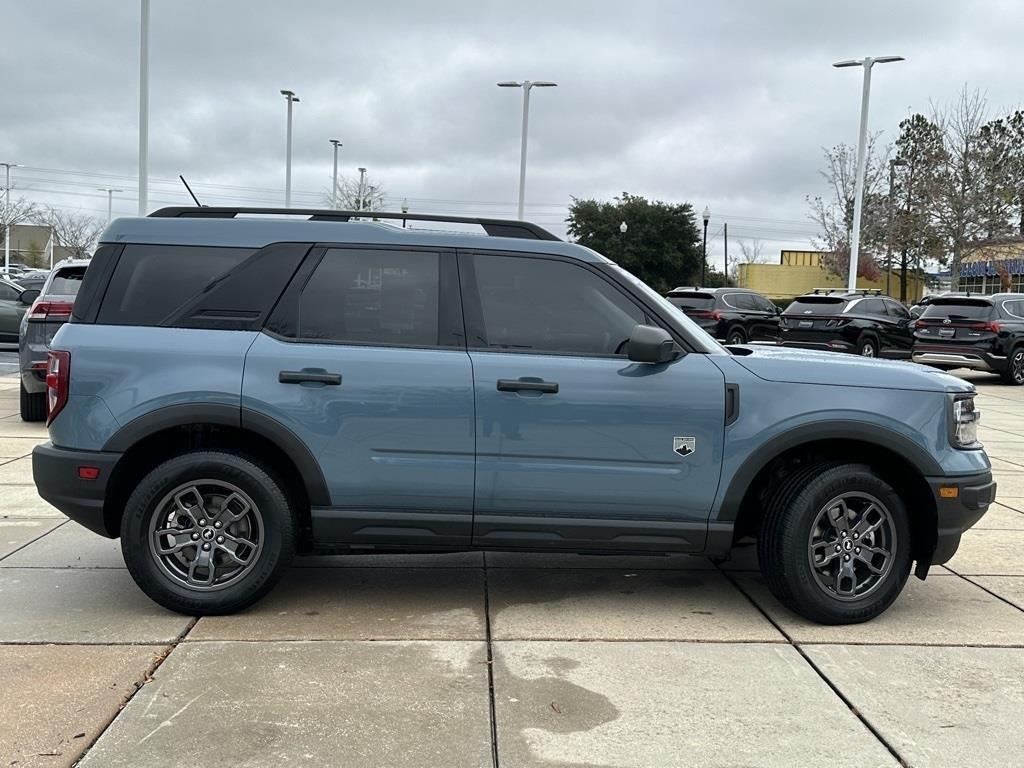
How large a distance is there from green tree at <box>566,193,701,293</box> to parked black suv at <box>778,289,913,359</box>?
41983 mm

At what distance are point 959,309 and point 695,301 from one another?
23.9ft

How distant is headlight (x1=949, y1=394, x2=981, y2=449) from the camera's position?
14.8 feet

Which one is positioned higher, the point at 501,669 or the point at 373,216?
the point at 373,216

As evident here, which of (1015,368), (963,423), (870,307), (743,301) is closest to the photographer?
(963,423)

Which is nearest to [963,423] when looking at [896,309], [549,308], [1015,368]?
[549,308]

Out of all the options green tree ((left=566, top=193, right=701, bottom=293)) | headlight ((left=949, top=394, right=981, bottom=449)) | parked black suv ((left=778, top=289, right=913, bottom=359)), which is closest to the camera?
headlight ((left=949, top=394, right=981, bottom=449))

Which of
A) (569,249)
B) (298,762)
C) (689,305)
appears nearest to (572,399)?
(569,249)

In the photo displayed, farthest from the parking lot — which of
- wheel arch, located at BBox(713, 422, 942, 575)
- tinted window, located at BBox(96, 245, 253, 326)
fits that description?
tinted window, located at BBox(96, 245, 253, 326)

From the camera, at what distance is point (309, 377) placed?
14.1 ft

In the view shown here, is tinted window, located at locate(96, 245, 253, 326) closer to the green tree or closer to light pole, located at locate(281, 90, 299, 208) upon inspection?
light pole, located at locate(281, 90, 299, 208)

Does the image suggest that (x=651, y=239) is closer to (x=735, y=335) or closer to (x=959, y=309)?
(x=735, y=335)

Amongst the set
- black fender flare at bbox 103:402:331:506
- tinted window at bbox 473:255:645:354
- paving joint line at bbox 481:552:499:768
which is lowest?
paving joint line at bbox 481:552:499:768

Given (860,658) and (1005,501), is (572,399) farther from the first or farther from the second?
(1005,501)

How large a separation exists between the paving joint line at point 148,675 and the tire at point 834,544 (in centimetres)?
272
